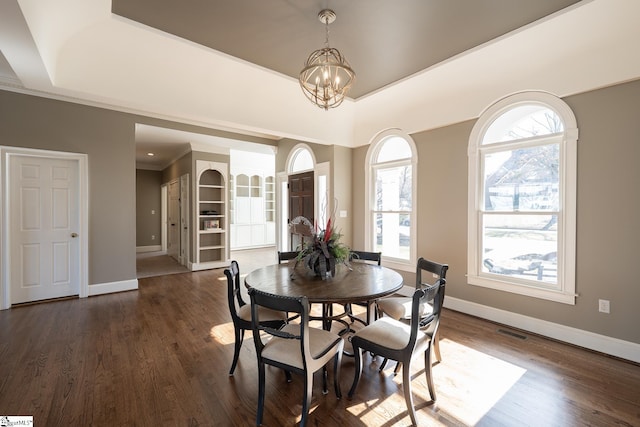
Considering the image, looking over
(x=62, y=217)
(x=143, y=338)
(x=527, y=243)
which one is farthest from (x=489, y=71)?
(x=62, y=217)

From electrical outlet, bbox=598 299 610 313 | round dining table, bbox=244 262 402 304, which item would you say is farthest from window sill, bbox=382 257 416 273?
electrical outlet, bbox=598 299 610 313

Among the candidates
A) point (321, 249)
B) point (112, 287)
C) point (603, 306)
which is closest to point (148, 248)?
point (112, 287)

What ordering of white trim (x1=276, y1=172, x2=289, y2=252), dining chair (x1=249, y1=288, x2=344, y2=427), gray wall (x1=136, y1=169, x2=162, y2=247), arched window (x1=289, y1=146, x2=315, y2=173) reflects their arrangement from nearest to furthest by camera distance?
1. dining chair (x1=249, y1=288, x2=344, y2=427)
2. arched window (x1=289, y1=146, x2=315, y2=173)
3. white trim (x1=276, y1=172, x2=289, y2=252)
4. gray wall (x1=136, y1=169, x2=162, y2=247)

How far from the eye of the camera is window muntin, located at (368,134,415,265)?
4285 mm

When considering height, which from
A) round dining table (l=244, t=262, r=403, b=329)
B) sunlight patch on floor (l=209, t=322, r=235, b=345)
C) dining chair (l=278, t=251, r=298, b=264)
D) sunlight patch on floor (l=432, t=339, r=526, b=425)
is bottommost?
sunlight patch on floor (l=209, t=322, r=235, b=345)

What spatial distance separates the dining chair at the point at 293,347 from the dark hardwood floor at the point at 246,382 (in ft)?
1.02

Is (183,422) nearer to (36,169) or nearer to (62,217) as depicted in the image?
(62,217)

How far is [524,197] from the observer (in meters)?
3.14

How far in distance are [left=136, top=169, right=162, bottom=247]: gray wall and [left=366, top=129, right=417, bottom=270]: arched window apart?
767 centimetres

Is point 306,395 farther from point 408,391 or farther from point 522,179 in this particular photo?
point 522,179

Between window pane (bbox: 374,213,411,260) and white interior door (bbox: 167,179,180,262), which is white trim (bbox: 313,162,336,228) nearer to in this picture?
window pane (bbox: 374,213,411,260)

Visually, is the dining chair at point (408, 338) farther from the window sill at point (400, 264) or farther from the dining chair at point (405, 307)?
the window sill at point (400, 264)

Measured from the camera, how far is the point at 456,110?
3.56m

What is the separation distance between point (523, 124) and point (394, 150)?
5.78ft
